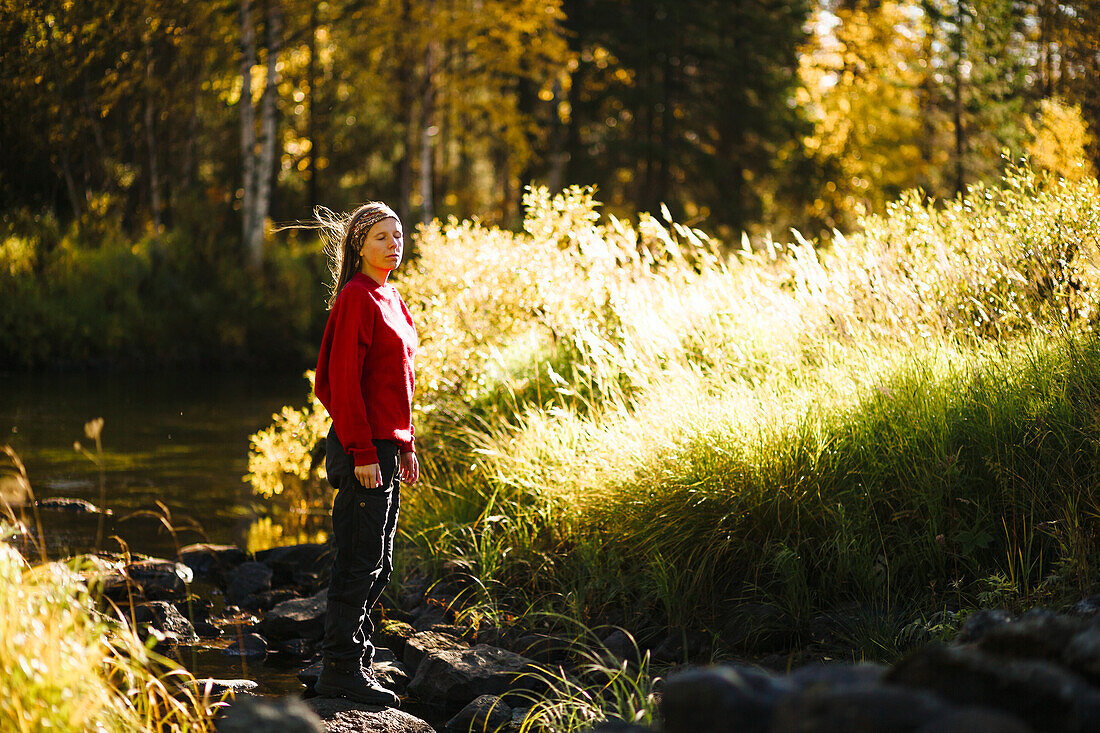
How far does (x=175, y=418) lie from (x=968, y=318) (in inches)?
374

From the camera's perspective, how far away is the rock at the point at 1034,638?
2.06 meters

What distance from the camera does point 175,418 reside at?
1223 cm

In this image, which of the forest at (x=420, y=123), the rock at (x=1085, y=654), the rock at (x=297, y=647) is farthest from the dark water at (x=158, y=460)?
the rock at (x=1085, y=654)

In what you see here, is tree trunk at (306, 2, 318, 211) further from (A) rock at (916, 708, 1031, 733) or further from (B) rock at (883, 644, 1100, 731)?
(A) rock at (916, 708, 1031, 733)

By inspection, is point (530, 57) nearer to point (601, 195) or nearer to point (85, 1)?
point (601, 195)

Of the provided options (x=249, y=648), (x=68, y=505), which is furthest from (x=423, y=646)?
(x=68, y=505)

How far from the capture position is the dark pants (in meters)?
4.20

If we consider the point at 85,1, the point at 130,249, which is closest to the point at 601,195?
the point at 130,249

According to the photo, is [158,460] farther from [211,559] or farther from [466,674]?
[466,674]

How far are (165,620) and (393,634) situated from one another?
50.7 inches

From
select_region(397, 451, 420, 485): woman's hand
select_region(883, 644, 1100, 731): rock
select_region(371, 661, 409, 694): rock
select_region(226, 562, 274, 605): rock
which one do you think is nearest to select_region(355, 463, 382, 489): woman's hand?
select_region(397, 451, 420, 485): woman's hand

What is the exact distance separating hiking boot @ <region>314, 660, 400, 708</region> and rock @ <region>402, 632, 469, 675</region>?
19.4 inches

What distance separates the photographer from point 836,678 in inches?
75.3

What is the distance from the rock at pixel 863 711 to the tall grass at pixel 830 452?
2474mm
